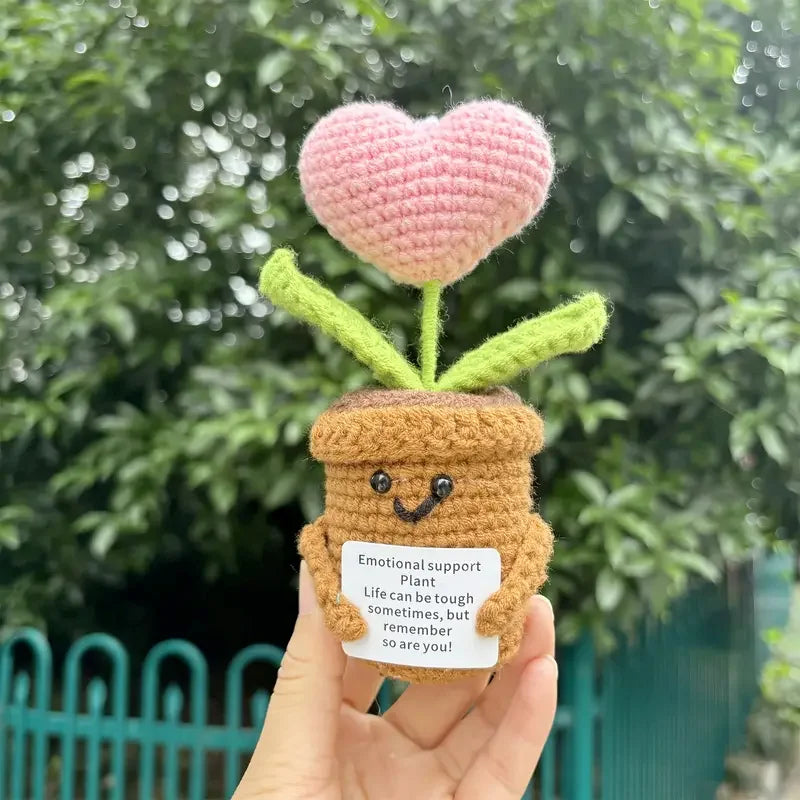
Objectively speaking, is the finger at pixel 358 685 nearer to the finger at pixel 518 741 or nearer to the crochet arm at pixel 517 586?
the finger at pixel 518 741

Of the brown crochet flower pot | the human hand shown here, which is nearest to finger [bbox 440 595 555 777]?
the human hand

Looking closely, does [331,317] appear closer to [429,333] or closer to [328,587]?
[429,333]

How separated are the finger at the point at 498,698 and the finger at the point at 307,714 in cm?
16

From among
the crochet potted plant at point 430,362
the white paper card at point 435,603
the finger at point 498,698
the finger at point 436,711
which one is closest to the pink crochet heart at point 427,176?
the crochet potted plant at point 430,362

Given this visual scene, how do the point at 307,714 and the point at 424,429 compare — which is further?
the point at 307,714

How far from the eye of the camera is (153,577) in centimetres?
183

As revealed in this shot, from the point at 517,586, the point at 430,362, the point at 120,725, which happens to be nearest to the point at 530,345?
the point at 430,362

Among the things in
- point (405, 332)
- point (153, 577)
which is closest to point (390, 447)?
point (405, 332)

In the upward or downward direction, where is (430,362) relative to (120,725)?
upward

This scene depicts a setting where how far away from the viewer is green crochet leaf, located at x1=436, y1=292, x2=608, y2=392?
2.22ft

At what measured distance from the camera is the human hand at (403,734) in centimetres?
77

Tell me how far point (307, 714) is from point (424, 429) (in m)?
0.36

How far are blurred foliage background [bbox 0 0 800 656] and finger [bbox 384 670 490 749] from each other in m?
0.26

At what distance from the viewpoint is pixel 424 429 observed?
641 mm
